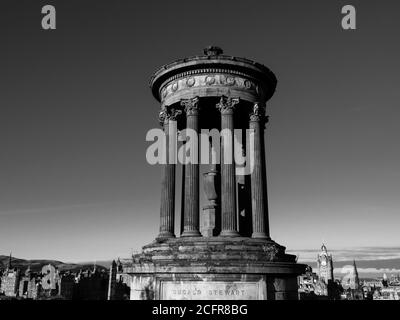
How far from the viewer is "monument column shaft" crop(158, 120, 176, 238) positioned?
Answer: 23.3 metres

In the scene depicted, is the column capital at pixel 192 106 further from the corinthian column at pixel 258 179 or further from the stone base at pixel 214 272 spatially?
the stone base at pixel 214 272


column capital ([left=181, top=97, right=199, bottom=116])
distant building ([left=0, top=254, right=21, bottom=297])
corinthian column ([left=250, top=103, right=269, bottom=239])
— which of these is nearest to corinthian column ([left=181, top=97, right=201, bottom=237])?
column capital ([left=181, top=97, right=199, bottom=116])

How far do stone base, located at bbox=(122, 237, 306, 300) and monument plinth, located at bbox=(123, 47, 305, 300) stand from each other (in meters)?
0.05

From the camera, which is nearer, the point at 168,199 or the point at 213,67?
the point at 168,199

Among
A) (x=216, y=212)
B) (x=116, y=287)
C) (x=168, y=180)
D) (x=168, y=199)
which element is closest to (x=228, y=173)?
(x=168, y=180)

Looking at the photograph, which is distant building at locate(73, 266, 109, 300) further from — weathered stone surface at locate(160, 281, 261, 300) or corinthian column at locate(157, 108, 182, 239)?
weathered stone surface at locate(160, 281, 261, 300)

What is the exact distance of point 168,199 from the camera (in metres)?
23.9

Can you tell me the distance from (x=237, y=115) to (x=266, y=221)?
873 centimetres

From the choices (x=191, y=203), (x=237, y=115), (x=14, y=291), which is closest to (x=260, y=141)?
(x=237, y=115)

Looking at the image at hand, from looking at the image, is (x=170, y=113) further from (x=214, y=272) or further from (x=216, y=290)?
(x=216, y=290)

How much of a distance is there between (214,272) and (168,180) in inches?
301

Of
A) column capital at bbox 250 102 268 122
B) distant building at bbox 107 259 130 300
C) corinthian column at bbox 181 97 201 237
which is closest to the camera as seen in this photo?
corinthian column at bbox 181 97 201 237
